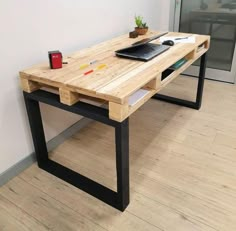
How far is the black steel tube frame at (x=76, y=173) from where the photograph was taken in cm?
122

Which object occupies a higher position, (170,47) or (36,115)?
(170,47)

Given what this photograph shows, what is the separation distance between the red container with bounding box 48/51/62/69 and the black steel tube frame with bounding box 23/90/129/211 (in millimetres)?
169

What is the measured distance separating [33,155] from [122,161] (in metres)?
0.82

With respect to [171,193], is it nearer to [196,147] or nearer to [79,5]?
[196,147]

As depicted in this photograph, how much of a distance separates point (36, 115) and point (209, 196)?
1.19 m

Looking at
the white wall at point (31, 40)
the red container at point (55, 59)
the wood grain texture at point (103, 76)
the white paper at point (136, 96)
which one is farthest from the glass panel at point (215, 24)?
the red container at point (55, 59)

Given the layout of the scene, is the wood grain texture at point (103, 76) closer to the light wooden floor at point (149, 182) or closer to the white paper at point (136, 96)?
the white paper at point (136, 96)

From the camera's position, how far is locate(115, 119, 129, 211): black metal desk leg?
1.19m

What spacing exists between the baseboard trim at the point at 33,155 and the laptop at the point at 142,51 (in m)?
0.79

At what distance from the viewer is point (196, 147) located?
1.92 metres

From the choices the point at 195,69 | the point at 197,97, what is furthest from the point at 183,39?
the point at 195,69

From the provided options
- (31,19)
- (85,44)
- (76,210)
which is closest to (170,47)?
(85,44)

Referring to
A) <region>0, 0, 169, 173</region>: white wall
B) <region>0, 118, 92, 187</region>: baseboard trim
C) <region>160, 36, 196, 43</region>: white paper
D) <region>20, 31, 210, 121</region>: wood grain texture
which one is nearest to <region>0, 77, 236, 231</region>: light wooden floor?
<region>0, 118, 92, 187</region>: baseboard trim

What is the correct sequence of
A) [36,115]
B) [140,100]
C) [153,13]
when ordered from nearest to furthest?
[140,100], [36,115], [153,13]
